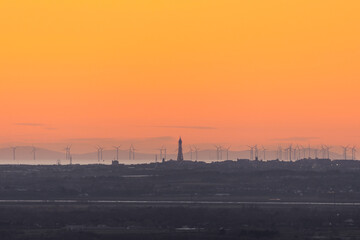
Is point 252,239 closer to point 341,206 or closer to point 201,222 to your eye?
point 201,222

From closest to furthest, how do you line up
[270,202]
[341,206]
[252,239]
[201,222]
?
[252,239], [201,222], [341,206], [270,202]

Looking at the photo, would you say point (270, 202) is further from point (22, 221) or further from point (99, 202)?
point (22, 221)

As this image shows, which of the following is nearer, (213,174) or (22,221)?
(22,221)

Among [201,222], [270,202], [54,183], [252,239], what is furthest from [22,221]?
[54,183]

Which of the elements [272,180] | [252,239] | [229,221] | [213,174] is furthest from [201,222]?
[213,174]

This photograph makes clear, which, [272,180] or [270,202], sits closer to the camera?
[270,202]

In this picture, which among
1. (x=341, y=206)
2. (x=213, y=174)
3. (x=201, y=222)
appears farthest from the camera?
(x=213, y=174)
